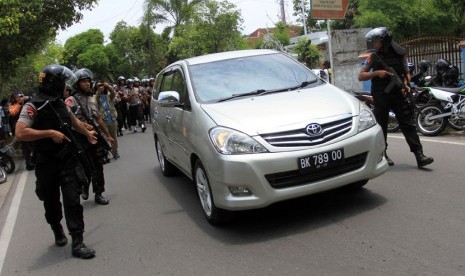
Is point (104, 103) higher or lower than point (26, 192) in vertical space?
higher

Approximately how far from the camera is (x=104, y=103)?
11.5 m

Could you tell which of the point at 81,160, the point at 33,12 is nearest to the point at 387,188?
the point at 81,160

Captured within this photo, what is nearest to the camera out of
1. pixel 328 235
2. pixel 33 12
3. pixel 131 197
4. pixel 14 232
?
pixel 328 235

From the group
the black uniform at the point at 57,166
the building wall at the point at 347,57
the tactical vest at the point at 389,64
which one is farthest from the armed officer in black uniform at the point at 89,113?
the building wall at the point at 347,57

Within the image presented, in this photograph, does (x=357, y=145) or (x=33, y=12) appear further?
(x=33, y=12)

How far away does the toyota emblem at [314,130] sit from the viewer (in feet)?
15.1

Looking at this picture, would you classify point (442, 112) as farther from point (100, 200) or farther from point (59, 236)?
point (59, 236)

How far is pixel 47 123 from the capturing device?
190 inches

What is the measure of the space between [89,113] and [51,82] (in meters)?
2.29

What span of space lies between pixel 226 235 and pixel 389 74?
3.08 metres

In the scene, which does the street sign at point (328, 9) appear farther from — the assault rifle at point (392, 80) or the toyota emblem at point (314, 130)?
the toyota emblem at point (314, 130)

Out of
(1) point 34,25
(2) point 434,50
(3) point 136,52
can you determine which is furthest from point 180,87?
(3) point 136,52

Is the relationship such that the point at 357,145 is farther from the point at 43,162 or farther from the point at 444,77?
the point at 444,77

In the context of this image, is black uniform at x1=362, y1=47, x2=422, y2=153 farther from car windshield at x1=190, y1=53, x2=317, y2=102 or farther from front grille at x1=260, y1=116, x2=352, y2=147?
front grille at x1=260, y1=116, x2=352, y2=147
